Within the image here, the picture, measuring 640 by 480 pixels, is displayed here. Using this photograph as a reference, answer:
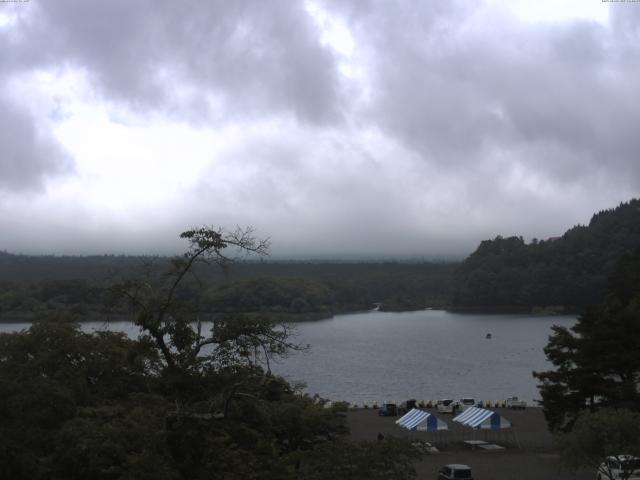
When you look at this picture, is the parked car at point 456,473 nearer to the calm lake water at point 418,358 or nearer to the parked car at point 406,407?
the calm lake water at point 418,358

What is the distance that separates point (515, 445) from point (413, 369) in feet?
83.7

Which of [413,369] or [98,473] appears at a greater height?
[98,473]

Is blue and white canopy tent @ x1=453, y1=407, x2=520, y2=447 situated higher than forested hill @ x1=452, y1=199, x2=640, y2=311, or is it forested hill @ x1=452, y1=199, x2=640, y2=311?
forested hill @ x1=452, y1=199, x2=640, y2=311

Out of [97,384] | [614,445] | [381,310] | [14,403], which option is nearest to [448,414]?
[614,445]

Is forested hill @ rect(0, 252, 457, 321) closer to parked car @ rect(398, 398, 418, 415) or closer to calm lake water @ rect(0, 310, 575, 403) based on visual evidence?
calm lake water @ rect(0, 310, 575, 403)

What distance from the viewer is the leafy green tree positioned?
11469mm

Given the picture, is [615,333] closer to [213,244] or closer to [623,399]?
[623,399]

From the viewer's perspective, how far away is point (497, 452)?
20.2 m

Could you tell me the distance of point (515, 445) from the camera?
2098 centimetres

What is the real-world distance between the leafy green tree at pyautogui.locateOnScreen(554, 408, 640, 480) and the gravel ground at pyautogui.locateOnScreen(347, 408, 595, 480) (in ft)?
5.30

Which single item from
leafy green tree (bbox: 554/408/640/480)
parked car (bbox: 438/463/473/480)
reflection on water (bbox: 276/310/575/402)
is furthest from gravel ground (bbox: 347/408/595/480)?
reflection on water (bbox: 276/310/575/402)

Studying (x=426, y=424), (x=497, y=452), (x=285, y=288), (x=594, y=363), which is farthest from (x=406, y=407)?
(x=285, y=288)

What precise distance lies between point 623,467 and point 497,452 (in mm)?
8734

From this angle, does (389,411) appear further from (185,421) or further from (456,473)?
(185,421)
